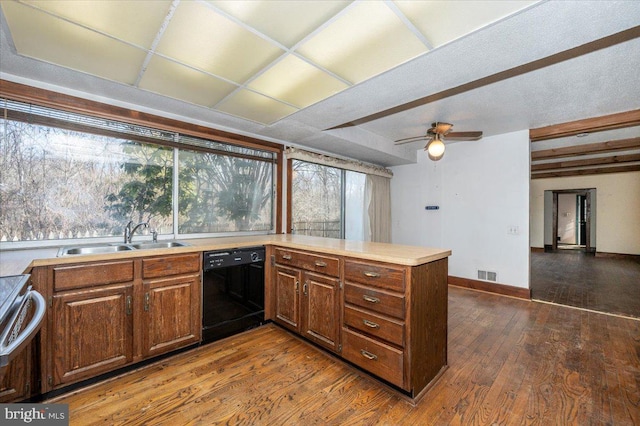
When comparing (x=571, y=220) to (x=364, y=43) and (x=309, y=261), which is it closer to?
(x=309, y=261)

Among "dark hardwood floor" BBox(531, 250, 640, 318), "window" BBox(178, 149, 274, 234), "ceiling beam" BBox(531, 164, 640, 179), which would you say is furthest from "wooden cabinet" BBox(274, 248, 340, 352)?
"ceiling beam" BBox(531, 164, 640, 179)

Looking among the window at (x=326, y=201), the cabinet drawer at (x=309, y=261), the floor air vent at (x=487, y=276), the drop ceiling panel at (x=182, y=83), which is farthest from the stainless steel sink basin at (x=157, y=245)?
the floor air vent at (x=487, y=276)

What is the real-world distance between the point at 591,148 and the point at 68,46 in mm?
6915

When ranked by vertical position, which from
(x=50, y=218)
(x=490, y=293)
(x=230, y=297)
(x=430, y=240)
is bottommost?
(x=490, y=293)

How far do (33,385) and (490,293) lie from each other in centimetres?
512

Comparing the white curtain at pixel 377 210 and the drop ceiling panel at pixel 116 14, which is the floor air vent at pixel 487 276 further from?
the drop ceiling panel at pixel 116 14

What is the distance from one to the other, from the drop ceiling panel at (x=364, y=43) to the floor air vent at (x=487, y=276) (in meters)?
3.74

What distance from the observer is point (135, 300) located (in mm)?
2045

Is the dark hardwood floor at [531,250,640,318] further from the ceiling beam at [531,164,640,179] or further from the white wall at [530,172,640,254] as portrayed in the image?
the ceiling beam at [531,164,640,179]

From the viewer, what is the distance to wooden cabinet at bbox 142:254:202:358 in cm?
211

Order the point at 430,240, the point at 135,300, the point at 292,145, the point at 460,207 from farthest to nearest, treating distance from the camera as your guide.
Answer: the point at 430,240
the point at 460,207
the point at 292,145
the point at 135,300

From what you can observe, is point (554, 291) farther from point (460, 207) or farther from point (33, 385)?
point (33, 385)

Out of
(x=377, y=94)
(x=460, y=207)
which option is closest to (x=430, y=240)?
(x=460, y=207)

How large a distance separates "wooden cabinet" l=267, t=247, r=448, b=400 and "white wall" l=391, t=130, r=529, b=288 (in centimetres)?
270
